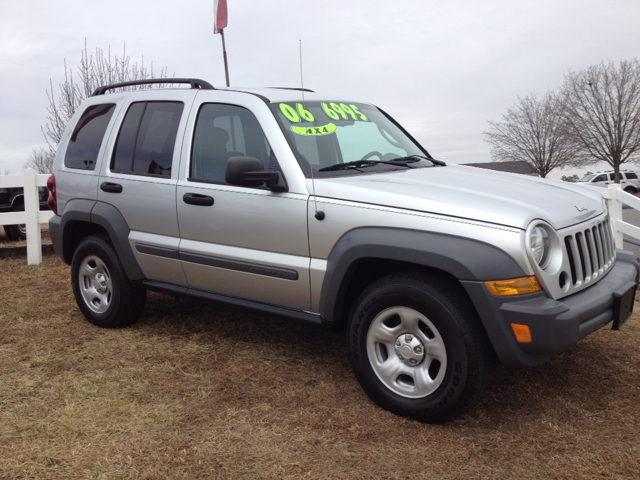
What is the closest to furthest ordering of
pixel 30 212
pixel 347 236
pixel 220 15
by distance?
pixel 347 236 < pixel 30 212 < pixel 220 15

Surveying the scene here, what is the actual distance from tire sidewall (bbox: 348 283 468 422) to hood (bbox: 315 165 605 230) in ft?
1.61

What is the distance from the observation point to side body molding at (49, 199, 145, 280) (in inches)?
194

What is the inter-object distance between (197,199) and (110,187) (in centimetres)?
105

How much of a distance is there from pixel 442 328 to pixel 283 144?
1.58m

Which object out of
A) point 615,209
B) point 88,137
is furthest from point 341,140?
point 615,209

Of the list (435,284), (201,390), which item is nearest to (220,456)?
(201,390)

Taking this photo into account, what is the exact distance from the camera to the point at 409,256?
3.36 metres

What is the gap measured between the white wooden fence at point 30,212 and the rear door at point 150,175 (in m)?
4.46

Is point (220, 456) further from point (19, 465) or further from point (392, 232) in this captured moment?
point (392, 232)

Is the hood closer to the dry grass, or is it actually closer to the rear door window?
the dry grass

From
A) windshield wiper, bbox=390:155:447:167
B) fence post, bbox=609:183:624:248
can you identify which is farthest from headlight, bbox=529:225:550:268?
fence post, bbox=609:183:624:248

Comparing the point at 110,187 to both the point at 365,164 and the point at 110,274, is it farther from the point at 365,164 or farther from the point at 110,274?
the point at 365,164

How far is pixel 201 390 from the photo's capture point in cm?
400

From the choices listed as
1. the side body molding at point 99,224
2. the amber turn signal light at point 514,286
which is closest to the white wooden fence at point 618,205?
the amber turn signal light at point 514,286
